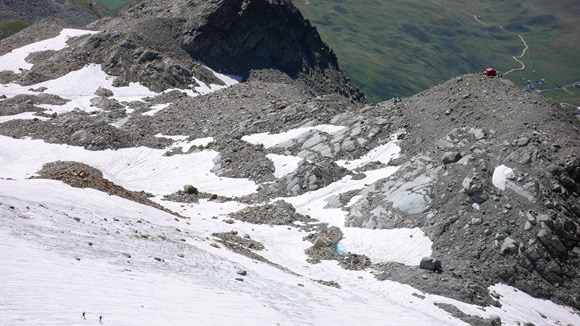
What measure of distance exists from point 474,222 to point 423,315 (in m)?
8.53

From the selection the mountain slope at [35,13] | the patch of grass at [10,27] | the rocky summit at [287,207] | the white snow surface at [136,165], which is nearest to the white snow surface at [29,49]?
the rocky summit at [287,207]

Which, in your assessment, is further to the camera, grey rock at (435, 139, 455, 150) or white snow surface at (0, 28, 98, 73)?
white snow surface at (0, 28, 98, 73)

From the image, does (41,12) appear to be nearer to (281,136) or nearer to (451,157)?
(281,136)

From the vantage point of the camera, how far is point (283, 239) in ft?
97.6

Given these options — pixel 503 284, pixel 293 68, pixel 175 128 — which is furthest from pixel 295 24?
pixel 503 284

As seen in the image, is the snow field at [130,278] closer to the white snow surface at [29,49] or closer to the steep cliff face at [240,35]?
the white snow surface at [29,49]

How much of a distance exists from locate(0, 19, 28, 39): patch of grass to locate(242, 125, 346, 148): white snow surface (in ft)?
435

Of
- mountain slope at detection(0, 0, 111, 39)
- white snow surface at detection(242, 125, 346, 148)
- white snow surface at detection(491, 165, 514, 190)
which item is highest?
mountain slope at detection(0, 0, 111, 39)

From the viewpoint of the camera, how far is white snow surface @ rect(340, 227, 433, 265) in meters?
27.0

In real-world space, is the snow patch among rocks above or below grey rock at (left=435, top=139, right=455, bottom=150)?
below

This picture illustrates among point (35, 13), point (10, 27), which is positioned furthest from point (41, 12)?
point (10, 27)

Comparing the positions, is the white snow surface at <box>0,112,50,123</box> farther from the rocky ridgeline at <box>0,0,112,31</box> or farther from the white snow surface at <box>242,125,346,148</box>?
the rocky ridgeline at <box>0,0,112,31</box>

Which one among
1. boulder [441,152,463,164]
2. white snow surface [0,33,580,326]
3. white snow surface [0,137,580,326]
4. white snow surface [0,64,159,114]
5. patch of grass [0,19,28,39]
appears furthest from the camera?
patch of grass [0,19,28,39]

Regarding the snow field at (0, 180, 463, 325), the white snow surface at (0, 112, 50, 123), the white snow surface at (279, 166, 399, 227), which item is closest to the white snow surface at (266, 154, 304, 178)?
the white snow surface at (279, 166, 399, 227)
